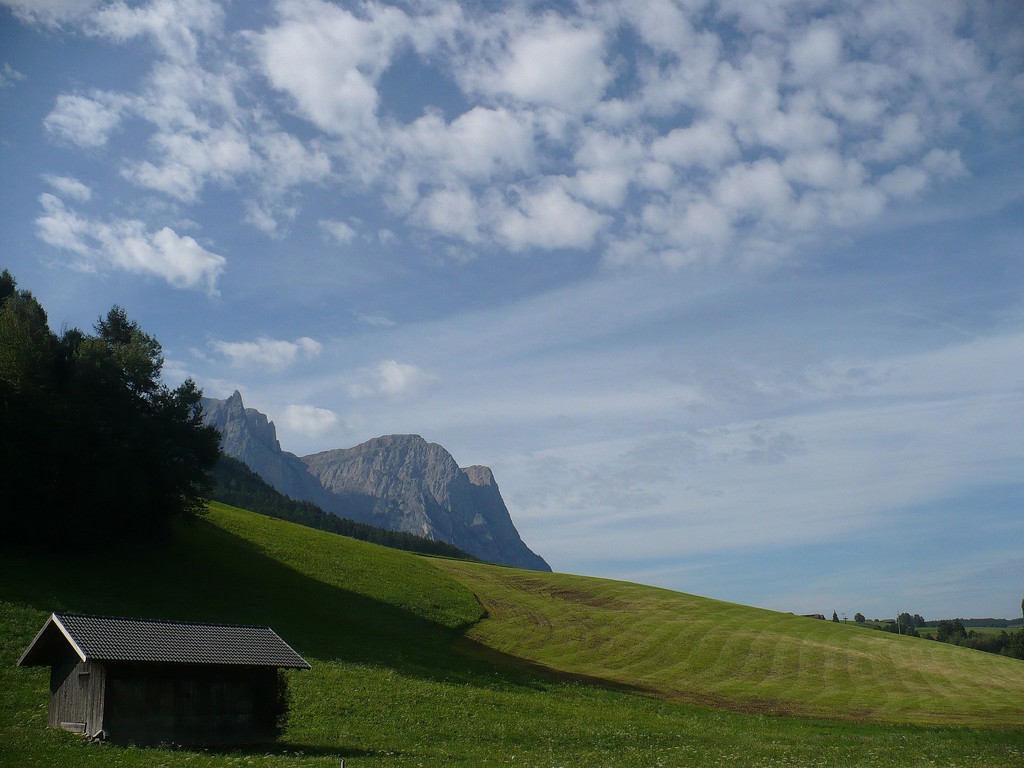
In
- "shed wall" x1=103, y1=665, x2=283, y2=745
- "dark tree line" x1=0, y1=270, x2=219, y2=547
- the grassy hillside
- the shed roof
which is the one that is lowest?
the grassy hillside

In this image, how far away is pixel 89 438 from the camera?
189 ft

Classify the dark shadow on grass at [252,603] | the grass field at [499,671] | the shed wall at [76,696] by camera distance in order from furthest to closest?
1. the dark shadow on grass at [252,603]
2. the grass field at [499,671]
3. the shed wall at [76,696]

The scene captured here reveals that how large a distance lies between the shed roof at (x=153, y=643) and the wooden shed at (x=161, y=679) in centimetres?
4

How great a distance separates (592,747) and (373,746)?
9556mm

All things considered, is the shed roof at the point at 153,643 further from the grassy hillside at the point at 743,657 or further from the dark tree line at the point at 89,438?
the grassy hillside at the point at 743,657

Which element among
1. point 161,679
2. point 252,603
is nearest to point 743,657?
point 252,603

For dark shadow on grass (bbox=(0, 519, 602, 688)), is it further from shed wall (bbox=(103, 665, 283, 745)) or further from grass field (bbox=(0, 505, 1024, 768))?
shed wall (bbox=(103, 665, 283, 745))

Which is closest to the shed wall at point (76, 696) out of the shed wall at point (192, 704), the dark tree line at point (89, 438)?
the shed wall at point (192, 704)

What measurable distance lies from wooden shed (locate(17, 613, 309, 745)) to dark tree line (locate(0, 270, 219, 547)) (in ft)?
93.5

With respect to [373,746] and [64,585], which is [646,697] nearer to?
[373,746]

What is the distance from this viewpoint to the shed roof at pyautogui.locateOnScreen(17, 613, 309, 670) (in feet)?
89.9

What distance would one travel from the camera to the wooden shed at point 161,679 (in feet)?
89.5

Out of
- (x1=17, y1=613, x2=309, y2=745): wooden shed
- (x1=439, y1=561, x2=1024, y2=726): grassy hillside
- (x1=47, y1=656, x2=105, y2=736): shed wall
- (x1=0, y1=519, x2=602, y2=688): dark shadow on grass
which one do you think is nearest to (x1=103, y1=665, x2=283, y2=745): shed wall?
(x1=17, y1=613, x2=309, y2=745): wooden shed

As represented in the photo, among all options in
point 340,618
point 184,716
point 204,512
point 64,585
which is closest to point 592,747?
point 184,716
